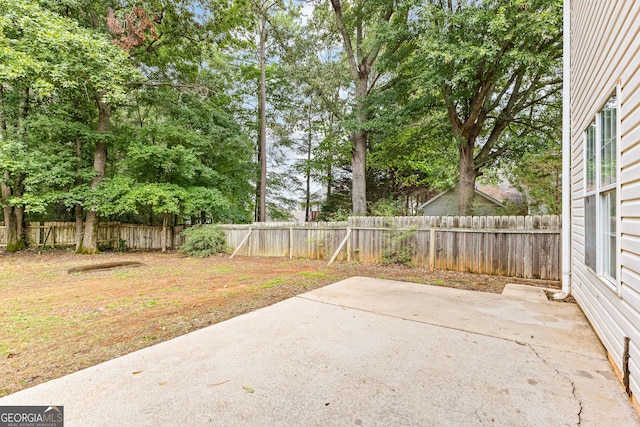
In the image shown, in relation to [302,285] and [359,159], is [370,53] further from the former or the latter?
[302,285]

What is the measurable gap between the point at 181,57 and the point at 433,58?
1073 cm

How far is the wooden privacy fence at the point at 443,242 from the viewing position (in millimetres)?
5324

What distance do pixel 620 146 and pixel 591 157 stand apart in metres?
1.21

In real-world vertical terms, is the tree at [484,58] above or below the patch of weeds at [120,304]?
above

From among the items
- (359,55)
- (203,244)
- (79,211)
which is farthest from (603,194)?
(79,211)

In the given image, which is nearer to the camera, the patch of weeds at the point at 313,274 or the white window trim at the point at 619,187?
the white window trim at the point at 619,187

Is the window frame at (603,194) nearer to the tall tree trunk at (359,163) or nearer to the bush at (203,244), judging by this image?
the tall tree trunk at (359,163)

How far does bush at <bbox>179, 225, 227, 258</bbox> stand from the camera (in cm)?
964

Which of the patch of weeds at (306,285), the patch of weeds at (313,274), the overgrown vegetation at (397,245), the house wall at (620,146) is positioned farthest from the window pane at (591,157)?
the patch of weeds at (313,274)

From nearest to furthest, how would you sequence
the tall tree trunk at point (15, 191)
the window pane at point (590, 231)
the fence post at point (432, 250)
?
the window pane at point (590, 231) → the fence post at point (432, 250) → the tall tree trunk at point (15, 191)

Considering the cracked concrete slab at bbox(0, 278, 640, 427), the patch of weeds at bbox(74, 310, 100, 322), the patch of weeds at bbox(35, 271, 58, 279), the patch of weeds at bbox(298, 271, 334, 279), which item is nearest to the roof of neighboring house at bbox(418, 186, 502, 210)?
the patch of weeds at bbox(298, 271, 334, 279)

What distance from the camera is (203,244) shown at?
9672 millimetres

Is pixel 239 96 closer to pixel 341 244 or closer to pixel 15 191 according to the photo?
pixel 15 191

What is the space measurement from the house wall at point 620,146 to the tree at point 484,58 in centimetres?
378
